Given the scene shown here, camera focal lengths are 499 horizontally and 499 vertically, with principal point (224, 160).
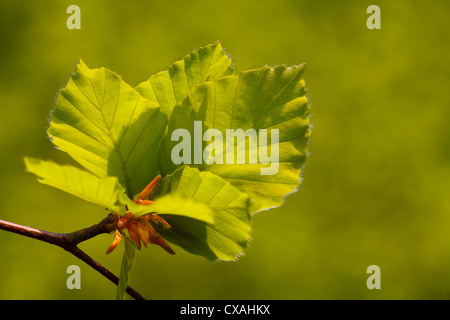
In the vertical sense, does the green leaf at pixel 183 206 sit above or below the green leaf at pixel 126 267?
above

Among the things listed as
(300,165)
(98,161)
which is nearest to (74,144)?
(98,161)

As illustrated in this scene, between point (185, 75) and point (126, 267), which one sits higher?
point (185, 75)

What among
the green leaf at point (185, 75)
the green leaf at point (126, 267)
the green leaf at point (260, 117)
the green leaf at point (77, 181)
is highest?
the green leaf at point (185, 75)

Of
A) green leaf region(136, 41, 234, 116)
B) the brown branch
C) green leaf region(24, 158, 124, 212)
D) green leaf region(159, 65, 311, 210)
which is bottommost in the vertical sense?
the brown branch

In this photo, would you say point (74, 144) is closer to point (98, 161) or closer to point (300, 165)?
point (98, 161)
